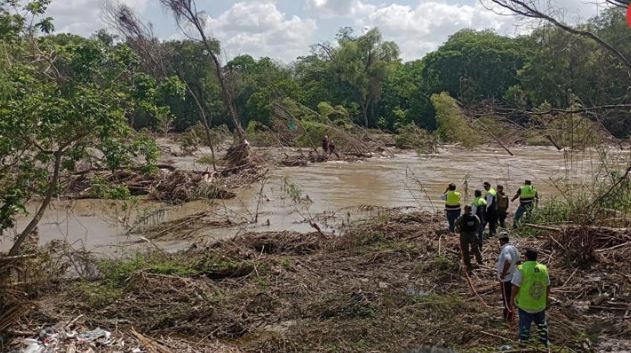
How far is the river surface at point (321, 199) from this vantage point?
52.2 feet

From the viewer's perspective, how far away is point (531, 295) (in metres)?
7.44

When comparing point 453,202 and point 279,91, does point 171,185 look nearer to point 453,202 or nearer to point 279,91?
point 453,202

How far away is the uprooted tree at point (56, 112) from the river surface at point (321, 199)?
240 cm

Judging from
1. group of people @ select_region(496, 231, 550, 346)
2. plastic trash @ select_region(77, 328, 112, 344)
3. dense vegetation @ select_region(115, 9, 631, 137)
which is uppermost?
dense vegetation @ select_region(115, 9, 631, 137)

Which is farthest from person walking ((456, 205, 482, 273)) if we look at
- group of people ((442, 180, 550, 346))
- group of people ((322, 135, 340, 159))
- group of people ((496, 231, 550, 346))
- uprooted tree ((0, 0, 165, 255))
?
group of people ((322, 135, 340, 159))

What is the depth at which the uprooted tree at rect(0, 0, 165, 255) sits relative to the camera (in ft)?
28.1

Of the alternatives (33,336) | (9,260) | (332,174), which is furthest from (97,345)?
(332,174)

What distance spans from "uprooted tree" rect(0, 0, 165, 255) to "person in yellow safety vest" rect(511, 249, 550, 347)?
5.69 metres

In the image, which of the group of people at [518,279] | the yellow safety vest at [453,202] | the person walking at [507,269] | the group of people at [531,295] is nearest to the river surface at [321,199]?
the yellow safety vest at [453,202]

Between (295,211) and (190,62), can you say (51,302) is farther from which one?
(190,62)

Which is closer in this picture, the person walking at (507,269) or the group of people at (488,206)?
the person walking at (507,269)

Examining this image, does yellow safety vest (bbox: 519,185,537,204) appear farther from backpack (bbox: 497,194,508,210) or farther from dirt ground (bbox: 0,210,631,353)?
dirt ground (bbox: 0,210,631,353)

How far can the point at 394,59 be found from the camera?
2405 inches

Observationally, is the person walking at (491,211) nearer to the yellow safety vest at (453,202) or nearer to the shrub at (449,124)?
the yellow safety vest at (453,202)
